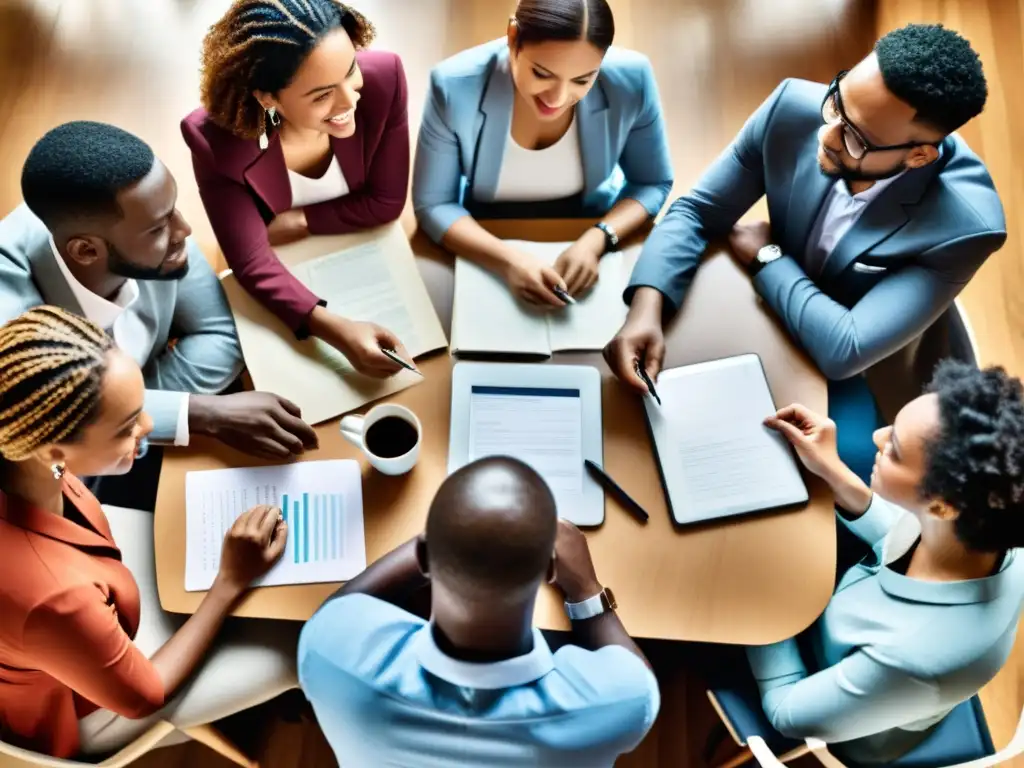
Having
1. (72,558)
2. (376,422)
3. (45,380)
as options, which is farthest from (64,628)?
(376,422)

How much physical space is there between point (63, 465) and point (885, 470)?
123 centimetres

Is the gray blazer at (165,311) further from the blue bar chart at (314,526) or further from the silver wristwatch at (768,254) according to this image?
the silver wristwatch at (768,254)

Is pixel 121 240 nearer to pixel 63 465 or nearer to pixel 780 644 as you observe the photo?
pixel 63 465

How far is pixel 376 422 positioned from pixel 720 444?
1.94 feet

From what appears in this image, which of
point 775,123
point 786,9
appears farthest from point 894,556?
point 786,9

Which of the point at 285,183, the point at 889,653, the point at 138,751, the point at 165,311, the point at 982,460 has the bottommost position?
the point at 138,751

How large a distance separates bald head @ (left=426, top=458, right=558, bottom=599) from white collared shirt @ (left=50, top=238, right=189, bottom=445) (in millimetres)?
653

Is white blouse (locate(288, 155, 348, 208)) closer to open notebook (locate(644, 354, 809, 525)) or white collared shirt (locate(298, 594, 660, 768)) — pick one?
open notebook (locate(644, 354, 809, 525))

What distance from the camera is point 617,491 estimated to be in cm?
133

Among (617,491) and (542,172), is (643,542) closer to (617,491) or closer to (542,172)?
(617,491)

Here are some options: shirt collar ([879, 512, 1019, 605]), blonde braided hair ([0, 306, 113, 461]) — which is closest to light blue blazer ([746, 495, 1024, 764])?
shirt collar ([879, 512, 1019, 605])

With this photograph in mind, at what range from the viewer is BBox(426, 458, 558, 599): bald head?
90 centimetres

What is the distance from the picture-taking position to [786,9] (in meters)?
2.65

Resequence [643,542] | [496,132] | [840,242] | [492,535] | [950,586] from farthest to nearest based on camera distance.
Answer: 1. [496,132]
2. [840,242]
3. [643,542]
4. [950,586]
5. [492,535]
